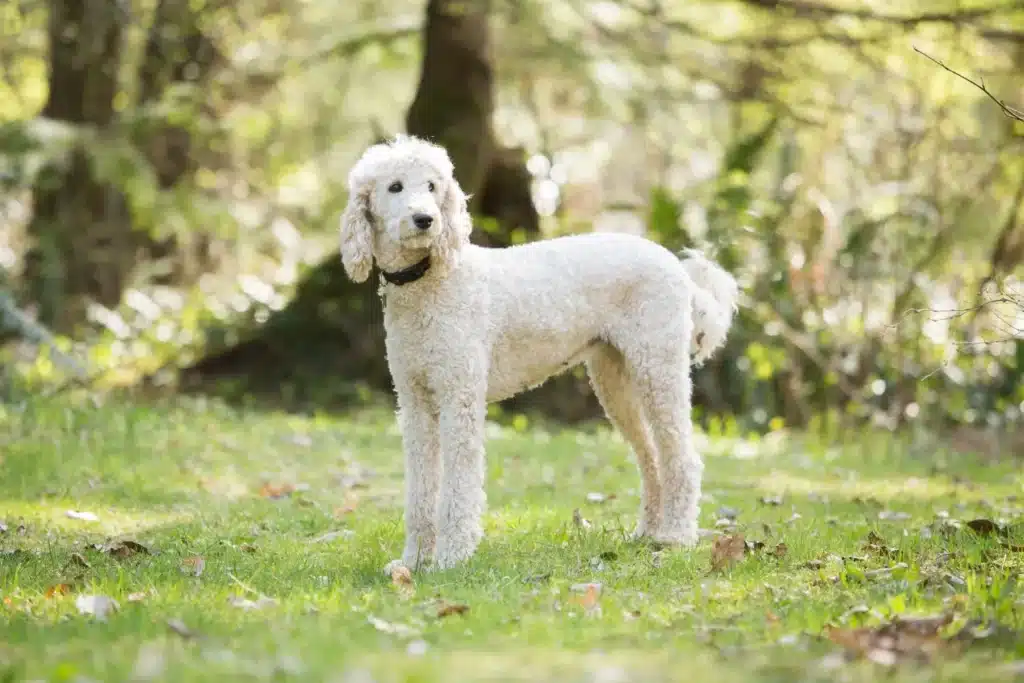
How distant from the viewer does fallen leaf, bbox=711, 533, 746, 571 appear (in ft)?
16.6

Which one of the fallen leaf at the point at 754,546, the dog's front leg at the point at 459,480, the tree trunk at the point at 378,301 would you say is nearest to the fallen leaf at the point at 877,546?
the fallen leaf at the point at 754,546

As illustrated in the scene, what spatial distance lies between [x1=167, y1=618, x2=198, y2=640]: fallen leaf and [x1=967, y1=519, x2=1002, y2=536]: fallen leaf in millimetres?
3753

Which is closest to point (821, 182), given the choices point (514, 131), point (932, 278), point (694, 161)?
point (932, 278)

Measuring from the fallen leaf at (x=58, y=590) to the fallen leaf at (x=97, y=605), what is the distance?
0.30 m

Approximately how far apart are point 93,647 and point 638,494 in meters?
4.36

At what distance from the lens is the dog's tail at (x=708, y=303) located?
20.6 feet

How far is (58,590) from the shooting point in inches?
184

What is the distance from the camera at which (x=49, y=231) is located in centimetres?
1427

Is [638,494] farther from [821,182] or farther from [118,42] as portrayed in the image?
[118,42]

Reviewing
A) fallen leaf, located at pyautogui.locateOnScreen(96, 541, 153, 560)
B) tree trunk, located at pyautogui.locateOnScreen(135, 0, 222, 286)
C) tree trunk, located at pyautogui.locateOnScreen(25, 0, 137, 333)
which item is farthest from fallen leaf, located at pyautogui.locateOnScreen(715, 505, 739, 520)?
tree trunk, located at pyautogui.locateOnScreen(25, 0, 137, 333)

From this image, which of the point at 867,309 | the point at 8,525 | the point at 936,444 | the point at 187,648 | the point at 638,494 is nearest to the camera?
the point at 187,648

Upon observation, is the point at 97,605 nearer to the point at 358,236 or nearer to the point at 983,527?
the point at 358,236

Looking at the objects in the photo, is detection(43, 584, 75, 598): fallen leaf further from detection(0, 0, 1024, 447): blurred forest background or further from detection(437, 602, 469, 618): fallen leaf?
detection(0, 0, 1024, 447): blurred forest background

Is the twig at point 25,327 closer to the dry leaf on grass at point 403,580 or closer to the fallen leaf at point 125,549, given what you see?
the fallen leaf at point 125,549
